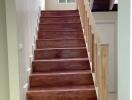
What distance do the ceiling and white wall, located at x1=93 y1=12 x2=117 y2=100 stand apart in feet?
0.89

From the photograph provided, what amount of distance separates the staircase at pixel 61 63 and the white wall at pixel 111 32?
1214 millimetres

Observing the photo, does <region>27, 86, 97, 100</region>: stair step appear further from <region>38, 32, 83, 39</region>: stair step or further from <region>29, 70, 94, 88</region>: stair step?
<region>38, 32, 83, 39</region>: stair step

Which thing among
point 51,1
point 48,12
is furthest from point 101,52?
point 51,1

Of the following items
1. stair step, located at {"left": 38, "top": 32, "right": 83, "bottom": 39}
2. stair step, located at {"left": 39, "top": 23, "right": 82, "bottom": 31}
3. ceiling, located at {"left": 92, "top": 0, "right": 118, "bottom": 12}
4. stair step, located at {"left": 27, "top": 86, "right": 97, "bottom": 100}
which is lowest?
stair step, located at {"left": 27, "top": 86, "right": 97, "bottom": 100}

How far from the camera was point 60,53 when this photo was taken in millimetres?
4824

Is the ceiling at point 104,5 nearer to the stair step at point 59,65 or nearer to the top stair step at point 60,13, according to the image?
the top stair step at point 60,13

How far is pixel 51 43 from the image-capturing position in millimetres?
5117

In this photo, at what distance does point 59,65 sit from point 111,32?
3040mm

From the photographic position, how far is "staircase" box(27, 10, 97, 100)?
3.80m
